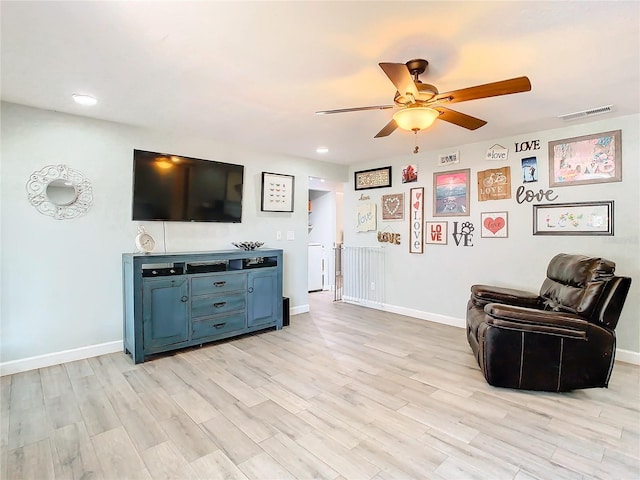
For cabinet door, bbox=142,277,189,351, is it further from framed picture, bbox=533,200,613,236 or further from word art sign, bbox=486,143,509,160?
framed picture, bbox=533,200,613,236

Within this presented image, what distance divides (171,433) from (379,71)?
267 centimetres

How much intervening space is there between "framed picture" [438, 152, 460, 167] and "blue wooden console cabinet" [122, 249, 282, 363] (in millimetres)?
2521

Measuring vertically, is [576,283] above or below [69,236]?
below

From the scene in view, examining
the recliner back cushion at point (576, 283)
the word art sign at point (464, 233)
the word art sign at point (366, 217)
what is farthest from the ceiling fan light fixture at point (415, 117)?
the word art sign at point (366, 217)

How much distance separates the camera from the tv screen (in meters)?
3.50

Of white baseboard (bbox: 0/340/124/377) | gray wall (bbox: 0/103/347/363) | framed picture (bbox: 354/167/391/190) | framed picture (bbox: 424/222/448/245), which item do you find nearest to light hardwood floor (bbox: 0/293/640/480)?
white baseboard (bbox: 0/340/124/377)

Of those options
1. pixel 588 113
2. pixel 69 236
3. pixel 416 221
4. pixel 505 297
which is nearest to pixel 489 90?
pixel 588 113

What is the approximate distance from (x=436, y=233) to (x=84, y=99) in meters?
4.12

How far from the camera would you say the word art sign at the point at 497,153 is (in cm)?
395

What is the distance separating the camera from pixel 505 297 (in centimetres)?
334

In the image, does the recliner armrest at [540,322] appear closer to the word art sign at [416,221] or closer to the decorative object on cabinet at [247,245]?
the word art sign at [416,221]

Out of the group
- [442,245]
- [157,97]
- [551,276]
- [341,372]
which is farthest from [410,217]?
[157,97]

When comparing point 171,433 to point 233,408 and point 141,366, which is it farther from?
point 141,366

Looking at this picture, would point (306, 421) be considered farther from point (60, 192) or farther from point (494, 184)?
point (494, 184)
